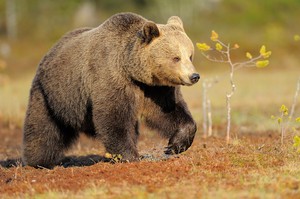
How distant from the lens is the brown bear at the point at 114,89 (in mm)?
8219

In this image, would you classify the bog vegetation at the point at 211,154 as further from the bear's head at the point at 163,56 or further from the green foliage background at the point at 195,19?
the green foliage background at the point at 195,19

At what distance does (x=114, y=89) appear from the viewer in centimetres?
835

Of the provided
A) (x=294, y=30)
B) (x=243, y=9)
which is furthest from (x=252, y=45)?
(x=243, y=9)

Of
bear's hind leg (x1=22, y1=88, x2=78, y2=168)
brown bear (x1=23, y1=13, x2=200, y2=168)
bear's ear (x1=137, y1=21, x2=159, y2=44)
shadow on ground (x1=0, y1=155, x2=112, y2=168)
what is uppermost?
bear's ear (x1=137, y1=21, x2=159, y2=44)

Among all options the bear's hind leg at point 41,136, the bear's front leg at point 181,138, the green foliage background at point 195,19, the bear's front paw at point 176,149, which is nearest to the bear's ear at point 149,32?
the bear's front leg at point 181,138

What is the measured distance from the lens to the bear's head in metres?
8.09

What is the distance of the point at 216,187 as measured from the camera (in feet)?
21.1

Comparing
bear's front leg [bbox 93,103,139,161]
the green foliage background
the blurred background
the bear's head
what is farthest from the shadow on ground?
the green foliage background

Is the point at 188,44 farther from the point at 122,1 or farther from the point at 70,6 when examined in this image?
the point at 122,1

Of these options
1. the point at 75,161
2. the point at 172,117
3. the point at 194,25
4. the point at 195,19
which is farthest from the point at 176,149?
the point at 195,19

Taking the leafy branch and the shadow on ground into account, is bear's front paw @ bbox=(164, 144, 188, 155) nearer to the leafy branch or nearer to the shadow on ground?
the leafy branch

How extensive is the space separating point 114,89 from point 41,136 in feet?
7.10

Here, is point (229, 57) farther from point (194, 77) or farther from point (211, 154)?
point (194, 77)

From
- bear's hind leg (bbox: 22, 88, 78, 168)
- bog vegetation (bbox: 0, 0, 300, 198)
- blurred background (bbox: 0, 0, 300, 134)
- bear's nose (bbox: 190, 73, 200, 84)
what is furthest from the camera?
blurred background (bbox: 0, 0, 300, 134)
